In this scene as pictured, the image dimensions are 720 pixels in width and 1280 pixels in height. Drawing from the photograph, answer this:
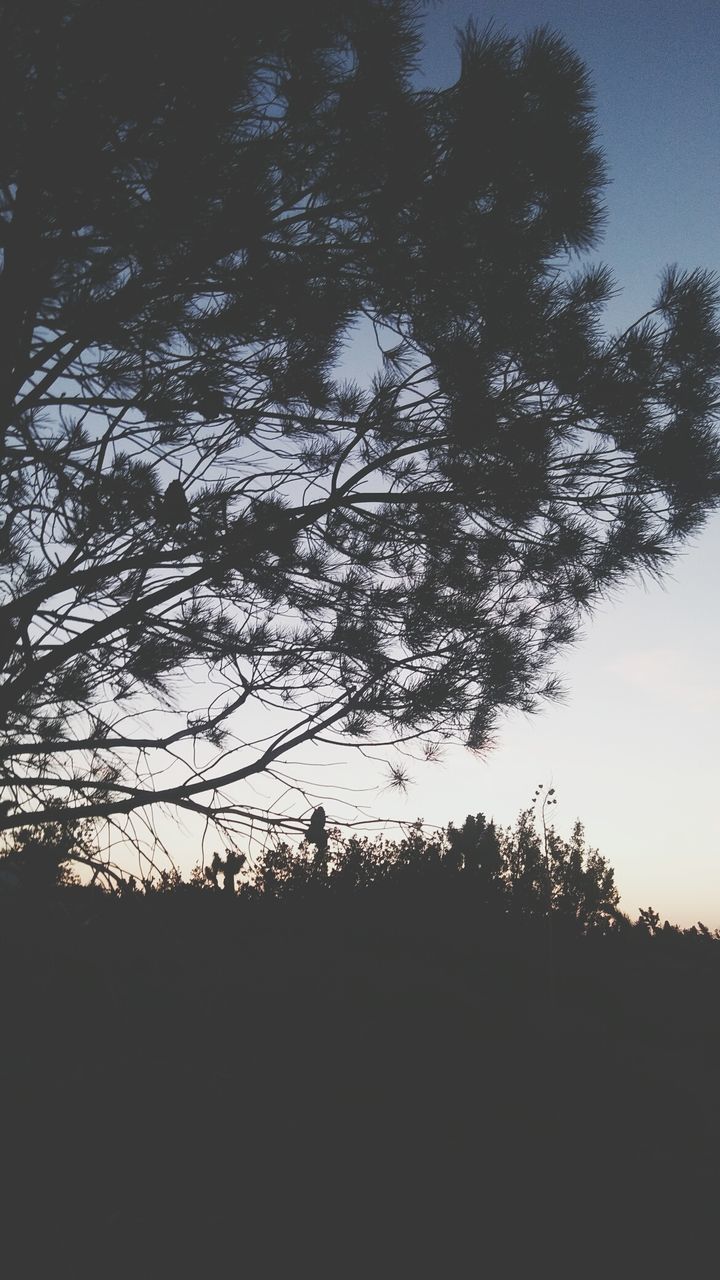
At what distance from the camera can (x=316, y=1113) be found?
318 centimetres

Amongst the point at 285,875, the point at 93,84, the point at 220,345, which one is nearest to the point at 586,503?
the point at 220,345

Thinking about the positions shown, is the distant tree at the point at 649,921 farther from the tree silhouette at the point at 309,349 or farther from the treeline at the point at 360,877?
the tree silhouette at the point at 309,349

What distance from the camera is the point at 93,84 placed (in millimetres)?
1605

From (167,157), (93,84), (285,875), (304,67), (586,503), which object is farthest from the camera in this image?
(285,875)

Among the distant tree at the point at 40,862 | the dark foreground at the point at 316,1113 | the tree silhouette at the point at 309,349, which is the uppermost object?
the tree silhouette at the point at 309,349

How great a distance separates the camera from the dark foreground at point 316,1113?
2.54m

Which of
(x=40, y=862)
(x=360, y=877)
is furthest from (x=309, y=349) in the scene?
(x=360, y=877)

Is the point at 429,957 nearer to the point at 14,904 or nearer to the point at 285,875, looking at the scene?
the point at 285,875

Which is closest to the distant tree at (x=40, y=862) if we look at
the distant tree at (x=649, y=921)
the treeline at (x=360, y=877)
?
the treeline at (x=360, y=877)

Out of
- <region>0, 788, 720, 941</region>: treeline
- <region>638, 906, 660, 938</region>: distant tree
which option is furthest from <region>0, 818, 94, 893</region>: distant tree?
<region>638, 906, 660, 938</region>: distant tree

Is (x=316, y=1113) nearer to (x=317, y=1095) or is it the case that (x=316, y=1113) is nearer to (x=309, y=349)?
(x=317, y=1095)

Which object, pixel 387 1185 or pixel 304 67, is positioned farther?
pixel 387 1185

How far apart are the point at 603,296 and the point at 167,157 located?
6.49 feet

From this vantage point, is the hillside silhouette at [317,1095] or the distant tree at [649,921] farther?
the distant tree at [649,921]
